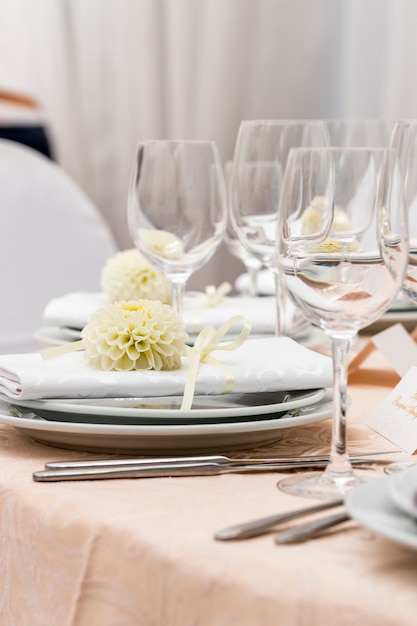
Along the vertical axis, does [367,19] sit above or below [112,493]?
above

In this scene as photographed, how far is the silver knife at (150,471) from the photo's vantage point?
68 cm

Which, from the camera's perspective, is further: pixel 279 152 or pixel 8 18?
pixel 8 18

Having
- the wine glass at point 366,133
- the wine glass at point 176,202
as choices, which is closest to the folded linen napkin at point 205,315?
the wine glass at point 176,202

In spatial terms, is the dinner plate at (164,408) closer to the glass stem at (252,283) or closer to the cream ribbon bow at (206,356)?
the cream ribbon bow at (206,356)

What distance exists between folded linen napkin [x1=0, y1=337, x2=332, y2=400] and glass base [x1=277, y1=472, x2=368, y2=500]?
13cm

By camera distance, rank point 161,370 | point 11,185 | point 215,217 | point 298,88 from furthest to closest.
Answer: point 298,88 → point 11,185 → point 215,217 → point 161,370

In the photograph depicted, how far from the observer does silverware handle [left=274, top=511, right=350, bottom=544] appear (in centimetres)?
Result: 55

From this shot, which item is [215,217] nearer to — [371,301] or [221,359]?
[221,359]

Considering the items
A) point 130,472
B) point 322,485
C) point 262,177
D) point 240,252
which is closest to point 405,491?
point 322,485

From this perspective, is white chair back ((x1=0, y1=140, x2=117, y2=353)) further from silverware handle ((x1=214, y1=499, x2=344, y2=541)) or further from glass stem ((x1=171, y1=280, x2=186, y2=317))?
silverware handle ((x1=214, y1=499, x2=344, y2=541))

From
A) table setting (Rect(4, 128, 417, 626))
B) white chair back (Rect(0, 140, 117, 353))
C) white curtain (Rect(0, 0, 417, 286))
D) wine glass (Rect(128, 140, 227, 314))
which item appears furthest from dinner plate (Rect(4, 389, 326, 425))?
white curtain (Rect(0, 0, 417, 286))

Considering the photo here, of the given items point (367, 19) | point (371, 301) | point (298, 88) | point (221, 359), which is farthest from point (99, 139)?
point (371, 301)

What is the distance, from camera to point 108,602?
58 centimetres

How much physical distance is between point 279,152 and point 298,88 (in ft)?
5.64
